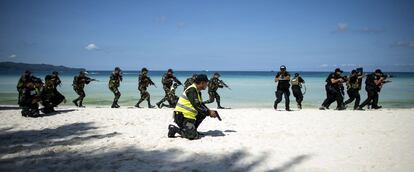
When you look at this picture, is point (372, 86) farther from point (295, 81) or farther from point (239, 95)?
point (239, 95)

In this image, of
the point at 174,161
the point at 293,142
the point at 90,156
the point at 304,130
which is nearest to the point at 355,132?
the point at 304,130

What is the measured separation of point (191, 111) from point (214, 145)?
0.96m

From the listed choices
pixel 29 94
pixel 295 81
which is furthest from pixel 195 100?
pixel 295 81

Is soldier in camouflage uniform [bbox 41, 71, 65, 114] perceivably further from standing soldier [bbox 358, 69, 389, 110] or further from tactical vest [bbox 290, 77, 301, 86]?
standing soldier [bbox 358, 69, 389, 110]

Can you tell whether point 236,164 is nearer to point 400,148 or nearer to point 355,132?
point 400,148

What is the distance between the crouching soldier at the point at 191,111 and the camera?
271 inches

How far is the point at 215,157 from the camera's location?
18.7 feet

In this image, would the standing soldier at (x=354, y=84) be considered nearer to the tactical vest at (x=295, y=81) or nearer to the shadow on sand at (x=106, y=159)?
the tactical vest at (x=295, y=81)

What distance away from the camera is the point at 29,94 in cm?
1044

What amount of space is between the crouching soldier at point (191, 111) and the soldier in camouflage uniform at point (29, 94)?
5.78m

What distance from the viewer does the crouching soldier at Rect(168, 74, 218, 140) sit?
689 centimetres

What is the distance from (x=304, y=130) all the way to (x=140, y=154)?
171 inches

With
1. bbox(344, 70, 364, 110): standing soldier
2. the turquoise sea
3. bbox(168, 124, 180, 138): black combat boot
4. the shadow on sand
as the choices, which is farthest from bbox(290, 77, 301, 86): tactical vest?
the shadow on sand

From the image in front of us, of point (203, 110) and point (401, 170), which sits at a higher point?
point (203, 110)
